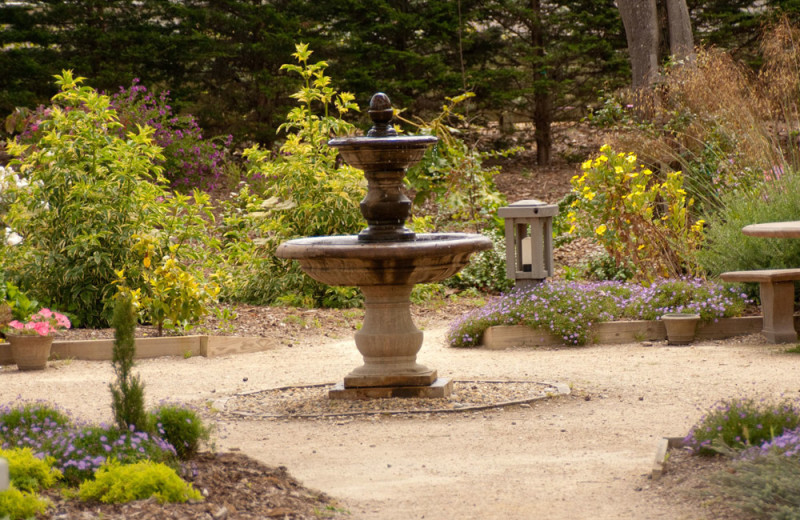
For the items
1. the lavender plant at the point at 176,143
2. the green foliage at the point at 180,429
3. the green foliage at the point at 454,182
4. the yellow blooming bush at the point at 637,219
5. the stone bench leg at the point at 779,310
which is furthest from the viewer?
the lavender plant at the point at 176,143

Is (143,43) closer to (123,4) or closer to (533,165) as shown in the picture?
(123,4)

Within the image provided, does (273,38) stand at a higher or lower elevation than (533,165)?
higher

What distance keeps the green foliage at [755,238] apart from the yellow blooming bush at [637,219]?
778 mm

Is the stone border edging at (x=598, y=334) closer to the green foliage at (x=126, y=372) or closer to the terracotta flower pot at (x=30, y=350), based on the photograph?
the terracotta flower pot at (x=30, y=350)

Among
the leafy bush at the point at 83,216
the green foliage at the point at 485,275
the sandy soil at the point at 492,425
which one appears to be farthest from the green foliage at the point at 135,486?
the green foliage at the point at 485,275

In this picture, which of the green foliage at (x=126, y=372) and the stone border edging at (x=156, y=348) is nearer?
the green foliage at (x=126, y=372)

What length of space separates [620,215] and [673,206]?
52 cm

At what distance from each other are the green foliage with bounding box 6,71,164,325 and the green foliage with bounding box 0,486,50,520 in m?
5.19

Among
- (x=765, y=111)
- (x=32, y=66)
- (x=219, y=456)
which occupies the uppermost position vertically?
(x=32, y=66)

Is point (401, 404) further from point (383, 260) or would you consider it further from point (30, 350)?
point (30, 350)

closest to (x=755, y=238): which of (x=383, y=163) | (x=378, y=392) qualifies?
(x=383, y=163)

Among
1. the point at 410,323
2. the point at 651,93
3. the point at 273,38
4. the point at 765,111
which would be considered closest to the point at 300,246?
the point at 410,323

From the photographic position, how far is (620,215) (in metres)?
9.94

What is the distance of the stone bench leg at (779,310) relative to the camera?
7562mm
